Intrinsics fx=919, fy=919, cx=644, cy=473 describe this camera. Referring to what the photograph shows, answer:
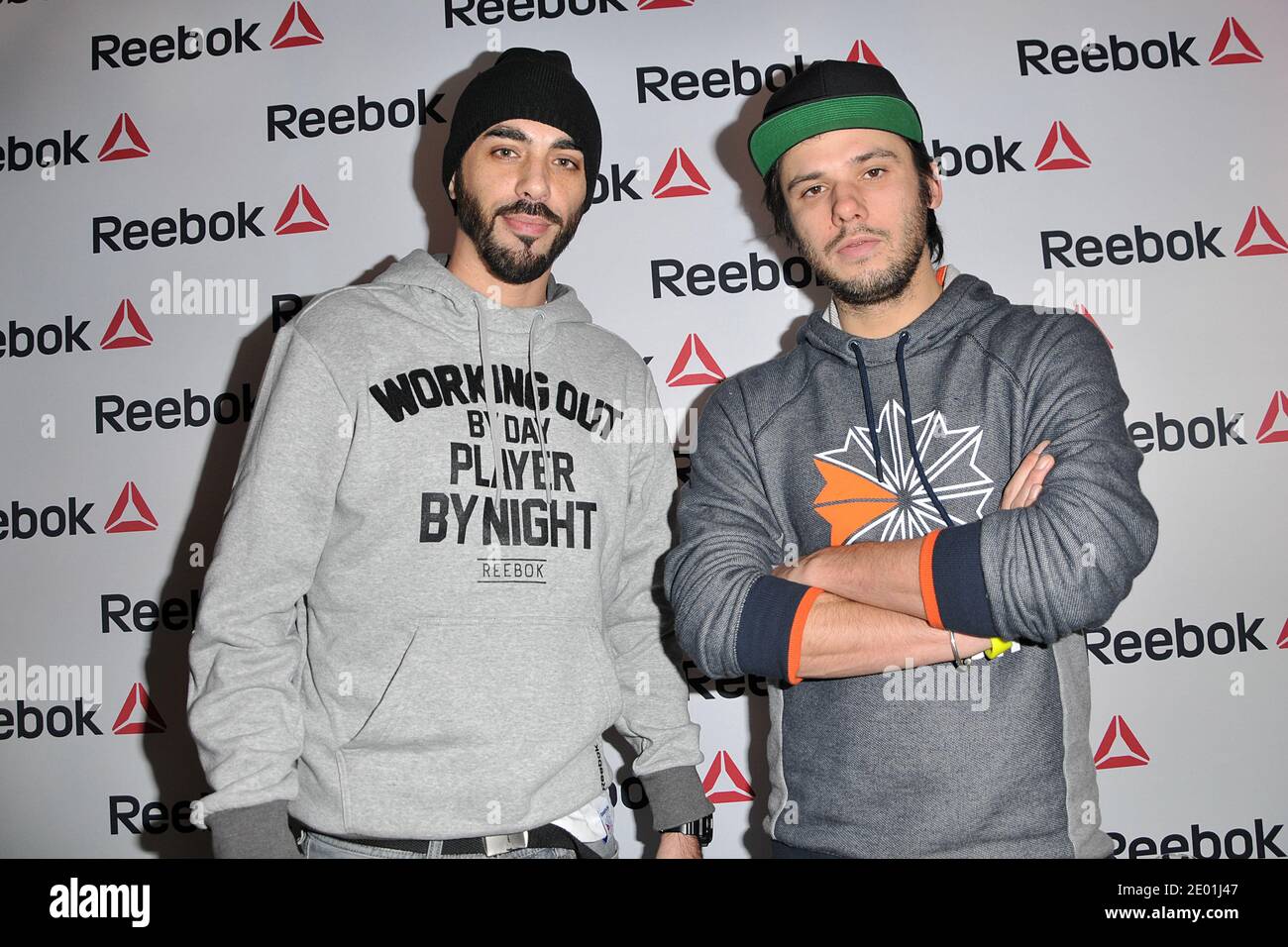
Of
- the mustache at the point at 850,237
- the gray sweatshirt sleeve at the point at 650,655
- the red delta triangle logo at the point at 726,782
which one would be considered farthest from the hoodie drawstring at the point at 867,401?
the red delta triangle logo at the point at 726,782

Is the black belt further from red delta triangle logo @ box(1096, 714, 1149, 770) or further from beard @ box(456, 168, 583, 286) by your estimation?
red delta triangle logo @ box(1096, 714, 1149, 770)

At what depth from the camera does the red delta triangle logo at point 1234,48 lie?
244 centimetres

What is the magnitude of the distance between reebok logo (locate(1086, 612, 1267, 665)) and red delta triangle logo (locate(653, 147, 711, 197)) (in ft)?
5.02

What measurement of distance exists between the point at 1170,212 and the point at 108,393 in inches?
114

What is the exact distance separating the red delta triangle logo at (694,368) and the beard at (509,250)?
69 cm

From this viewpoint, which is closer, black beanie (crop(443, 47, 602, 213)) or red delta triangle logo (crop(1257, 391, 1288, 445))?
black beanie (crop(443, 47, 602, 213))

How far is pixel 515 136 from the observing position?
5.91 ft

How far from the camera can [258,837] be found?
1.40m

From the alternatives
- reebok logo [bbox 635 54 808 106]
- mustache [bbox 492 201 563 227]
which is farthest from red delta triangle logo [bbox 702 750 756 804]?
reebok logo [bbox 635 54 808 106]

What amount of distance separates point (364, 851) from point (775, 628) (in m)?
0.75

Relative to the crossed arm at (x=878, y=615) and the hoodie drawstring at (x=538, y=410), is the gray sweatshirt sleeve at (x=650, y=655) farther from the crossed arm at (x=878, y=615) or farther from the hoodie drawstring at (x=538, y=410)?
the crossed arm at (x=878, y=615)

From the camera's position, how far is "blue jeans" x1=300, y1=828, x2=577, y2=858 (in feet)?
4.81

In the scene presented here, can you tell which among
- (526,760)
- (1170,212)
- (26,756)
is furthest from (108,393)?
(1170,212)
